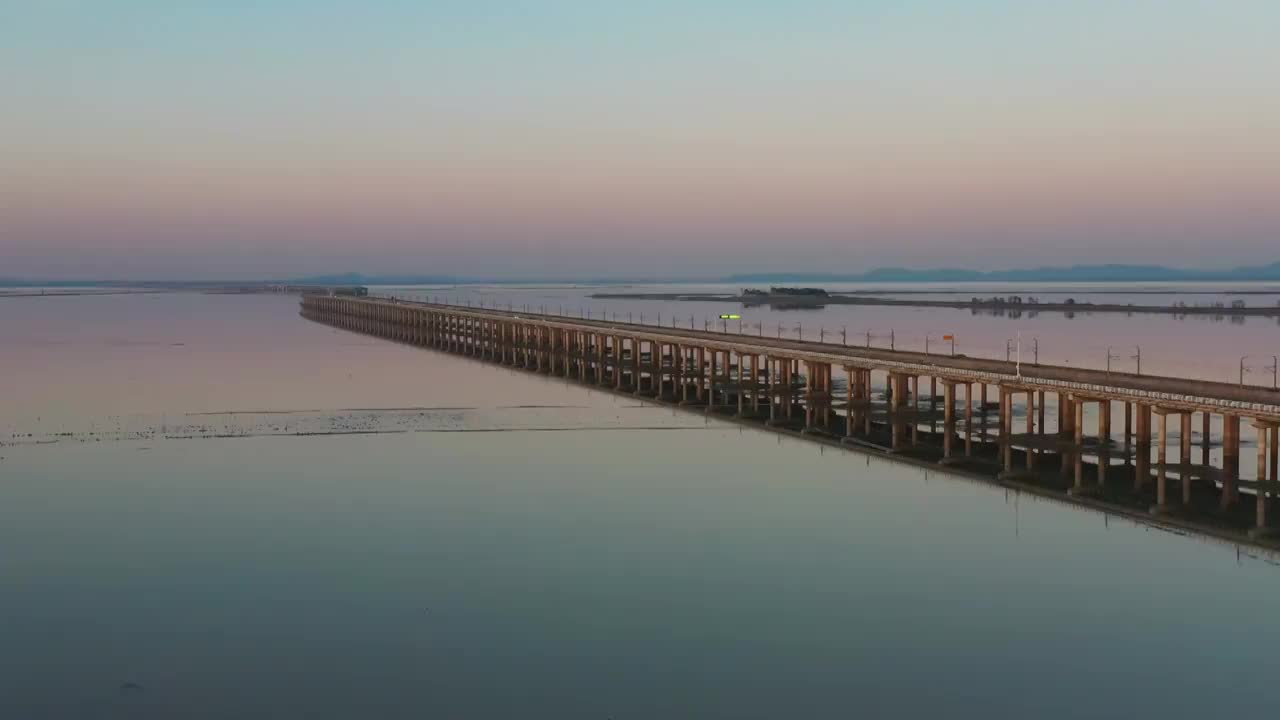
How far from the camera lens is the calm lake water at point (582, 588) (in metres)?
23.3

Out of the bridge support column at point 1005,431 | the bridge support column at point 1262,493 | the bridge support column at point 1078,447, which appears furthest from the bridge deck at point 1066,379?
the bridge support column at point 1262,493

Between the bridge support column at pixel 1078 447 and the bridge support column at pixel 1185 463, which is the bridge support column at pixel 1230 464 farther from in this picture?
the bridge support column at pixel 1078 447

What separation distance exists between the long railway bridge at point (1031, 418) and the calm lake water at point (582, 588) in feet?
6.73

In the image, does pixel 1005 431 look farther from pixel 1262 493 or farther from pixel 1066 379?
pixel 1262 493

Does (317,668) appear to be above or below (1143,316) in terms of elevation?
above

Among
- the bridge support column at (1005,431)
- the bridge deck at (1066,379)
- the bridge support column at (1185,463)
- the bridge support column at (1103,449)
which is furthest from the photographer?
the bridge support column at (1005,431)

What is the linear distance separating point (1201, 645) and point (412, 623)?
15623mm

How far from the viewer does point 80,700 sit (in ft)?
75.6

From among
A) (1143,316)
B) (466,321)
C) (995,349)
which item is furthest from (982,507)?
(1143,316)

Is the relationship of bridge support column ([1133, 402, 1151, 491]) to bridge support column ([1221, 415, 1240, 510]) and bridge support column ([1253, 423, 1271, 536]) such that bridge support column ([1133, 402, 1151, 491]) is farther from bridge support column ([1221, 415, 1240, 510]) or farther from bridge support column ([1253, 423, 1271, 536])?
bridge support column ([1253, 423, 1271, 536])

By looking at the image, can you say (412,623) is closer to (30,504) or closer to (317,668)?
(317,668)

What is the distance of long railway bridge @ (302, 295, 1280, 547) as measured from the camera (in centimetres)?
3609

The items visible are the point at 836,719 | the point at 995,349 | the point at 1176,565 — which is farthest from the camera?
the point at 995,349

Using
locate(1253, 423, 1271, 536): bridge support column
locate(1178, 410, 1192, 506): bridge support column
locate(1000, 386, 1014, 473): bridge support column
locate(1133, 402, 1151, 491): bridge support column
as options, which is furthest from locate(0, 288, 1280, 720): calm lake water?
locate(1133, 402, 1151, 491): bridge support column
